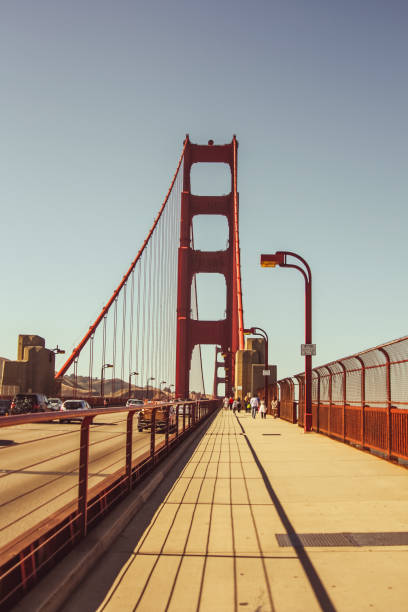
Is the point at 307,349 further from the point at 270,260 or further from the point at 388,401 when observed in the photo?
the point at 388,401

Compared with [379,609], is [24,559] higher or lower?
higher

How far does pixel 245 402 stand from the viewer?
5184 centimetres

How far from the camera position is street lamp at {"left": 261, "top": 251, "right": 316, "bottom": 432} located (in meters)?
19.5

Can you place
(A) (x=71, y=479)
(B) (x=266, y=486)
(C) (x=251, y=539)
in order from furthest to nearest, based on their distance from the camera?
(A) (x=71, y=479) → (B) (x=266, y=486) → (C) (x=251, y=539)

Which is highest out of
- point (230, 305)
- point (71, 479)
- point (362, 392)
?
point (230, 305)

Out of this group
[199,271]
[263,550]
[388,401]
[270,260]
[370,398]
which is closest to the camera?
[263,550]

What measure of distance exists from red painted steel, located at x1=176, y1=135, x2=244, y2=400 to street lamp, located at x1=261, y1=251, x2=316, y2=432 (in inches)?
1450

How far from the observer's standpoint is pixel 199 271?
65.0 meters

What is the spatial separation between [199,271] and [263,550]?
6043cm

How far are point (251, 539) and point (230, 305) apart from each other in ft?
197

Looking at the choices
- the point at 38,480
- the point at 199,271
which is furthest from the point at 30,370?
the point at 38,480

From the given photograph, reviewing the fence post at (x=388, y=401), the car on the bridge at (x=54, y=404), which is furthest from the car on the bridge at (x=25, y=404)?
the fence post at (x=388, y=401)

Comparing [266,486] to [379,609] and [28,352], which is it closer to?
[379,609]

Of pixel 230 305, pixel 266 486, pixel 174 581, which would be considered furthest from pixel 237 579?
pixel 230 305
